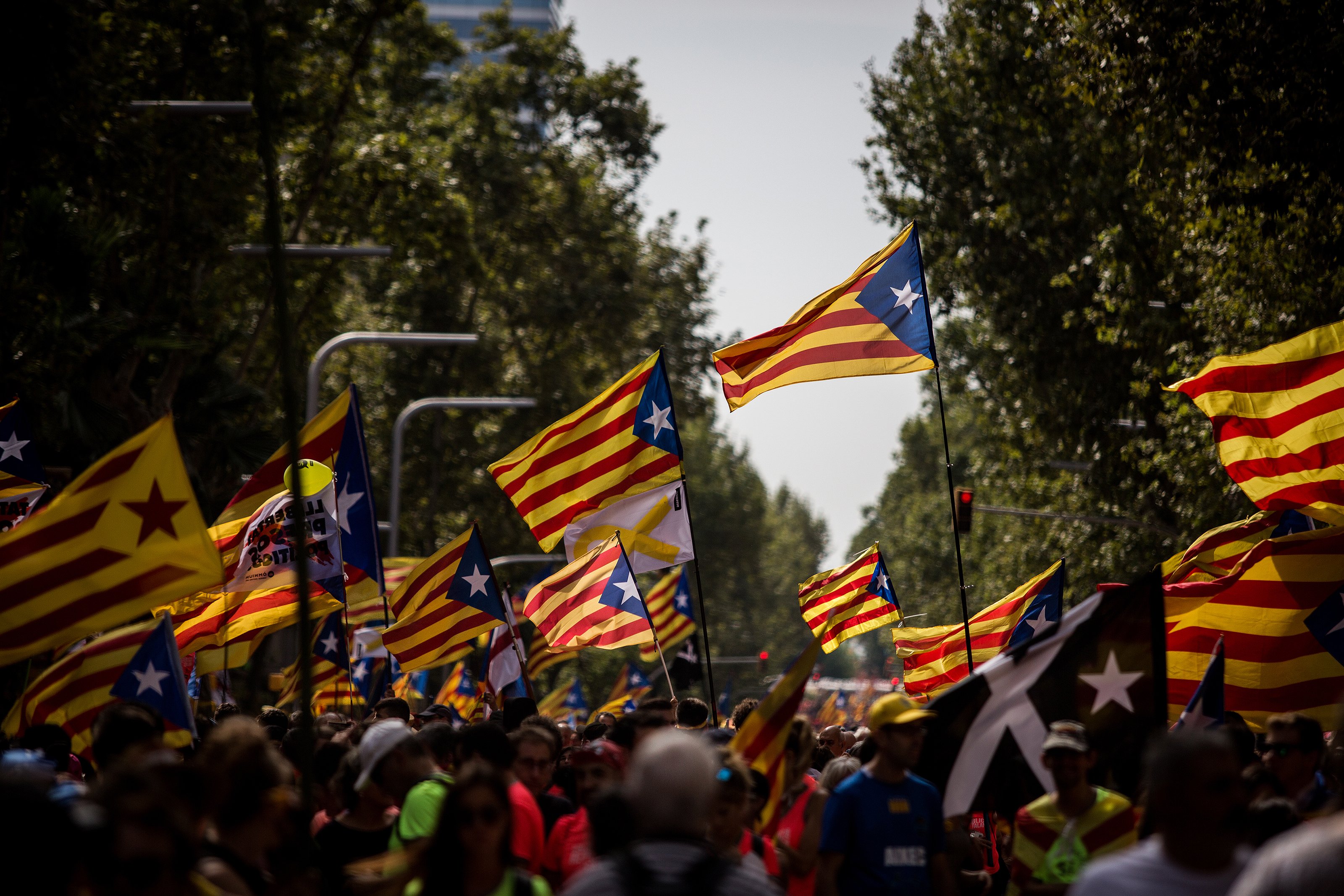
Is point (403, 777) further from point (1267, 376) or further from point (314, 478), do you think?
point (1267, 376)

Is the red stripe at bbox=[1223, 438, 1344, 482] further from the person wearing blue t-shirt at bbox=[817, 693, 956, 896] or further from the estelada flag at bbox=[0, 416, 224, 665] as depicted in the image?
the estelada flag at bbox=[0, 416, 224, 665]

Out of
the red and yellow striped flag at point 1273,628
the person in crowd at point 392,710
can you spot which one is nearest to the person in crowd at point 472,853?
the person in crowd at point 392,710

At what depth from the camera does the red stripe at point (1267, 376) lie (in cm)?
936

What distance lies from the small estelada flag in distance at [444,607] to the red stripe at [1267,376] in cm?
580

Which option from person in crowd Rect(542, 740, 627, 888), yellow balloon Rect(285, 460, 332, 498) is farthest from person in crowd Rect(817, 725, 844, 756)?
yellow balloon Rect(285, 460, 332, 498)

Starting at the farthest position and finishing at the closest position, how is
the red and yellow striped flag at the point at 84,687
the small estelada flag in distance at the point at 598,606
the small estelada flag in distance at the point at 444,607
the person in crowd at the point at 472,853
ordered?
the small estelada flag in distance at the point at 444,607, the small estelada flag in distance at the point at 598,606, the red and yellow striped flag at the point at 84,687, the person in crowd at the point at 472,853

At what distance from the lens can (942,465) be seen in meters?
72.4

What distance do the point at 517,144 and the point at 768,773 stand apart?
32.1 m

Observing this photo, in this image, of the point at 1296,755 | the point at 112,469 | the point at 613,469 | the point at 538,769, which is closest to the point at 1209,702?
the point at 1296,755

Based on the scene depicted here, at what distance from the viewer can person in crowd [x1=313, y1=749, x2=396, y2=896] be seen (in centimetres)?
582

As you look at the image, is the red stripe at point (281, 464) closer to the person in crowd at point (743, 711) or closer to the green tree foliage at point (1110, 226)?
the person in crowd at point (743, 711)

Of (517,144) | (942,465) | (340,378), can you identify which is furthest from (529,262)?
(942,465)

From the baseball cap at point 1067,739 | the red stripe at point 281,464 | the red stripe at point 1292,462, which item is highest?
the red stripe at point 281,464

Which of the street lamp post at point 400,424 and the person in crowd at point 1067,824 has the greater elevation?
the street lamp post at point 400,424
